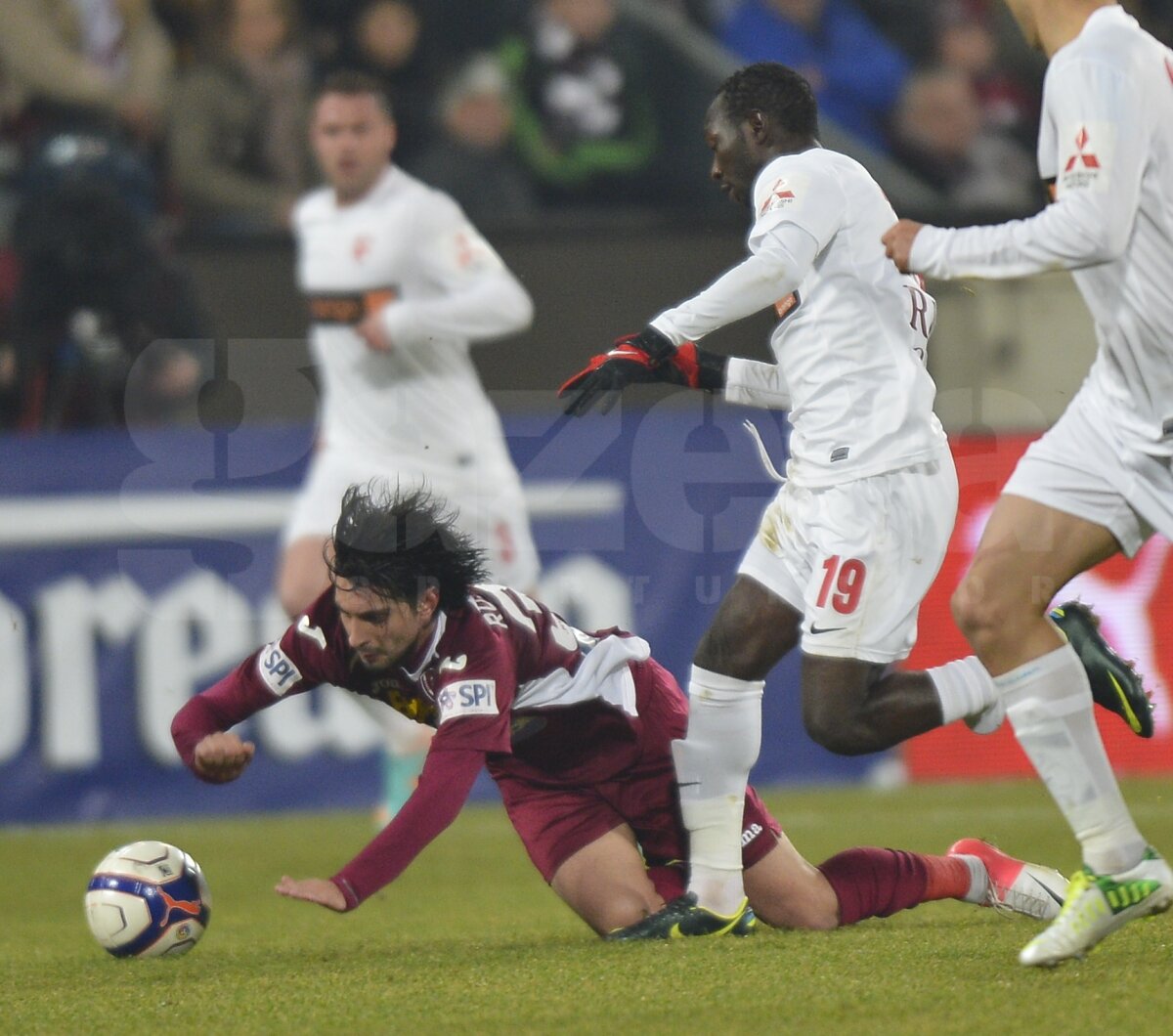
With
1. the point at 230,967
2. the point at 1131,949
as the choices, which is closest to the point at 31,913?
the point at 230,967

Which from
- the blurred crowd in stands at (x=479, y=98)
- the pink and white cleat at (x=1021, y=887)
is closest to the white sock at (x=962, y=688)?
the pink and white cleat at (x=1021, y=887)

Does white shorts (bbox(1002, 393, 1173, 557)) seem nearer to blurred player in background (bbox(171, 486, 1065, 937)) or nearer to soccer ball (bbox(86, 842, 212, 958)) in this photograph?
blurred player in background (bbox(171, 486, 1065, 937))

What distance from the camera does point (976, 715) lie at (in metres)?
4.59

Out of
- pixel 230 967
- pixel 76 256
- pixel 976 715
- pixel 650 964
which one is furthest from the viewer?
pixel 76 256

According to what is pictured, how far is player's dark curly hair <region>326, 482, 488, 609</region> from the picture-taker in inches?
157

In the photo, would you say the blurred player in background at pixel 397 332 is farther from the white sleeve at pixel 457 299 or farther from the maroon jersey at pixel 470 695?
the maroon jersey at pixel 470 695

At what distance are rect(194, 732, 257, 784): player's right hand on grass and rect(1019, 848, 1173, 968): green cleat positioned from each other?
64.9 inches

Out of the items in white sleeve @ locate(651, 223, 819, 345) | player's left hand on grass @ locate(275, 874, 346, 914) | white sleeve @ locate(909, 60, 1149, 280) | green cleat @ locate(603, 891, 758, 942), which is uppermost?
white sleeve @ locate(909, 60, 1149, 280)

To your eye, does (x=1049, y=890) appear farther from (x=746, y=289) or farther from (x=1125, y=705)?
(x=746, y=289)

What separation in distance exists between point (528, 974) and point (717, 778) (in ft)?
2.57

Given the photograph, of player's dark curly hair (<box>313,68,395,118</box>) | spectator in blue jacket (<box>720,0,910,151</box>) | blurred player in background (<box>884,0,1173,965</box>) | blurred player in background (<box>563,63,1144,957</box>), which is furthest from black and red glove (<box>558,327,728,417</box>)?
spectator in blue jacket (<box>720,0,910,151</box>)

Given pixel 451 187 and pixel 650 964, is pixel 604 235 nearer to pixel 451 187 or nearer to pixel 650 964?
pixel 451 187

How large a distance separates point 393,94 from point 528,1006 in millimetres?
7241

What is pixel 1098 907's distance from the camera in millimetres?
3635
